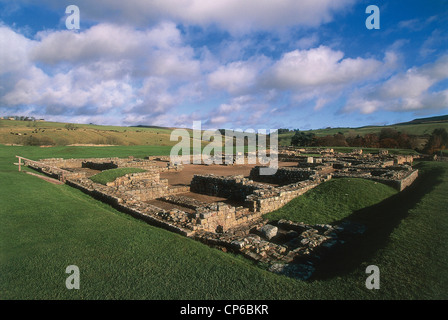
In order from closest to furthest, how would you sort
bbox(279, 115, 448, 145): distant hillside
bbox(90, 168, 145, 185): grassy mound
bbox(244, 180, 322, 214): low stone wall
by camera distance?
bbox(244, 180, 322, 214): low stone wall → bbox(90, 168, 145, 185): grassy mound → bbox(279, 115, 448, 145): distant hillside

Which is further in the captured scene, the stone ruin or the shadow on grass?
the stone ruin

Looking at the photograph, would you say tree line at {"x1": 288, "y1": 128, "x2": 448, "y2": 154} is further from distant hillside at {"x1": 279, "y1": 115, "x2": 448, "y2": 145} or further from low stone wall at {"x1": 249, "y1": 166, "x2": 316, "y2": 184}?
low stone wall at {"x1": 249, "y1": 166, "x2": 316, "y2": 184}

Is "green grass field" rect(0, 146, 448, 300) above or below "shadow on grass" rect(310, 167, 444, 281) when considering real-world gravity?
above

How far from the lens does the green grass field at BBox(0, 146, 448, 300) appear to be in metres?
4.08

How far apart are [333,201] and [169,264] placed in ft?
29.6

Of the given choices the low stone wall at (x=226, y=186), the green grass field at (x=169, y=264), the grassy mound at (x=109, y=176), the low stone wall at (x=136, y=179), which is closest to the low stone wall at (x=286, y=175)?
the low stone wall at (x=226, y=186)

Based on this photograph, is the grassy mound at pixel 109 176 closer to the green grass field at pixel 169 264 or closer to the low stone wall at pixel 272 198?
the green grass field at pixel 169 264

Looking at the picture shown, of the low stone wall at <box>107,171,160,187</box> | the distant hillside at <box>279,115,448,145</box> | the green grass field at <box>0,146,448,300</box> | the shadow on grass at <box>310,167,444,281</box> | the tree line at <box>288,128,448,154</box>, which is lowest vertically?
the shadow on grass at <box>310,167,444,281</box>

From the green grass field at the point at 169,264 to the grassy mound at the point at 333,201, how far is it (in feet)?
8.04

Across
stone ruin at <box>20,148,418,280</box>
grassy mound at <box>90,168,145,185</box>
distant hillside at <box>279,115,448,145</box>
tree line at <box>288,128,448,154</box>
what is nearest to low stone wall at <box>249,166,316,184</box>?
stone ruin at <box>20,148,418,280</box>

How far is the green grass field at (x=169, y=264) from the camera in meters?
4.08

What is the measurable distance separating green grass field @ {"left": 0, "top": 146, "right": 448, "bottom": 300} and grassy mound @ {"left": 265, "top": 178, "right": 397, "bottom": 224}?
2.45m
